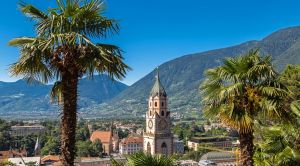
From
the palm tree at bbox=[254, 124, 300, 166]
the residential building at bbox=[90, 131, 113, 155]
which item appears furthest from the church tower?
the palm tree at bbox=[254, 124, 300, 166]

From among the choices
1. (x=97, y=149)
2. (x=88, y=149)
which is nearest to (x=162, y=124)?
(x=88, y=149)

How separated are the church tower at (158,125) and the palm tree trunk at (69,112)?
50234 millimetres

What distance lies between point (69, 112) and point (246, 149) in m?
3.38

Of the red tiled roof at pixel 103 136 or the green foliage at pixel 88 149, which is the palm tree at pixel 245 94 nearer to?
the green foliage at pixel 88 149

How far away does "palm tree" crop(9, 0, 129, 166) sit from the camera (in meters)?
5.84

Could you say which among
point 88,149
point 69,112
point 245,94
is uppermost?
point 245,94

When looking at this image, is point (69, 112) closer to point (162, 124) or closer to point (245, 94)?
point (245, 94)

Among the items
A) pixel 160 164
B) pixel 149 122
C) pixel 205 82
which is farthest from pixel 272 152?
pixel 149 122

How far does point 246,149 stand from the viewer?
736cm

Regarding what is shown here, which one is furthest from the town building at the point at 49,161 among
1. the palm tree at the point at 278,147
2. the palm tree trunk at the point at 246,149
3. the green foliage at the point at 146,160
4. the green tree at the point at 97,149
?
the green foliage at the point at 146,160

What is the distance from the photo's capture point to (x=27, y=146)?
76875mm

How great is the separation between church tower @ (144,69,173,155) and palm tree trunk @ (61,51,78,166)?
50.2 metres

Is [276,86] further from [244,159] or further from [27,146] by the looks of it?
[27,146]

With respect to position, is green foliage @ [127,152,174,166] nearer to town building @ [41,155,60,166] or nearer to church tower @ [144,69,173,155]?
church tower @ [144,69,173,155]
